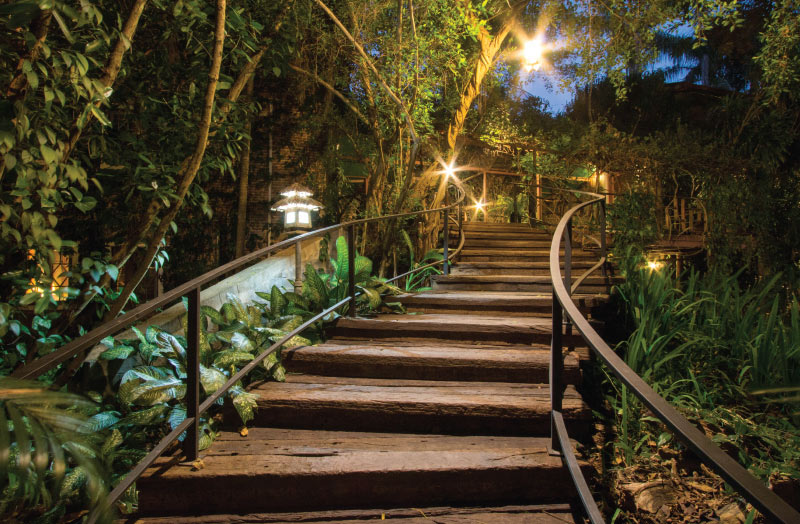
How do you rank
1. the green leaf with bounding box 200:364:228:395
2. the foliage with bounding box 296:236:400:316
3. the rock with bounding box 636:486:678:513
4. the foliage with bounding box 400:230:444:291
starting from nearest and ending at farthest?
the rock with bounding box 636:486:678:513, the green leaf with bounding box 200:364:228:395, the foliage with bounding box 296:236:400:316, the foliage with bounding box 400:230:444:291

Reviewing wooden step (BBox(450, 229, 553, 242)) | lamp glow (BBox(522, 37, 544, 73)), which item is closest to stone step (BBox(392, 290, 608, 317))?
wooden step (BBox(450, 229, 553, 242))

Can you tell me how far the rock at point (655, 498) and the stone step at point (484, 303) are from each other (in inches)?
66.2

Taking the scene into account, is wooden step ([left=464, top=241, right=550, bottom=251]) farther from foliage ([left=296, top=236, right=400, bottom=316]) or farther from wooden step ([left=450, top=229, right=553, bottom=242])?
foliage ([left=296, top=236, right=400, bottom=316])

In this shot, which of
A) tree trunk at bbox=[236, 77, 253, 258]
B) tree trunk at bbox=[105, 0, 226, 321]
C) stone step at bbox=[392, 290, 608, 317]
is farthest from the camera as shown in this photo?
tree trunk at bbox=[236, 77, 253, 258]

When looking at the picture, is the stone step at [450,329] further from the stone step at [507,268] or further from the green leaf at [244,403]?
the stone step at [507,268]

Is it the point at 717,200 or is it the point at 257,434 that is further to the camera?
the point at 717,200

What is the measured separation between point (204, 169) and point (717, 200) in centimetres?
697

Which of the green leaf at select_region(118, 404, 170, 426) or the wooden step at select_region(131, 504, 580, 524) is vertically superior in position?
the green leaf at select_region(118, 404, 170, 426)

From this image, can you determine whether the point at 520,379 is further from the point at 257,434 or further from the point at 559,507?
the point at 257,434

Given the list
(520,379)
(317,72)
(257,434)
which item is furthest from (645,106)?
(257,434)

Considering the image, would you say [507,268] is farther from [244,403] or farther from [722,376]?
[244,403]

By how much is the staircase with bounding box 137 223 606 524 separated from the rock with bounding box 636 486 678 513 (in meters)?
0.34

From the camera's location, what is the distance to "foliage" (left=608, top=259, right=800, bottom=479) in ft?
6.84

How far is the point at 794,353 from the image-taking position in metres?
2.41
